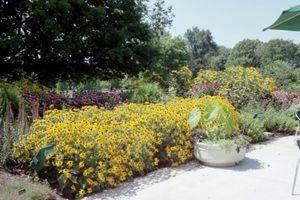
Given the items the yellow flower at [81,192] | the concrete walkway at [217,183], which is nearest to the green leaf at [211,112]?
the concrete walkway at [217,183]

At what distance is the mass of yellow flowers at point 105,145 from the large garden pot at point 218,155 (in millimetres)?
218

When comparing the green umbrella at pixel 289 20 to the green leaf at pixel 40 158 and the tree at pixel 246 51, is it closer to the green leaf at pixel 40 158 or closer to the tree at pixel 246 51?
the green leaf at pixel 40 158

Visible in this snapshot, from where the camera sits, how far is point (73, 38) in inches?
498

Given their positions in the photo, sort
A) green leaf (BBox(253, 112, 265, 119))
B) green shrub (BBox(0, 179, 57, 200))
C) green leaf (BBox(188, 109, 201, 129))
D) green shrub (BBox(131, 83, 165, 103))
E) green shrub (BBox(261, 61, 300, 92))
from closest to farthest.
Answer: green shrub (BBox(0, 179, 57, 200))
green leaf (BBox(188, 109, 201, 129))
green leaf (BBox(253, 112, 265, 119))
green shrub (BBox(131, 83, 165, 103))
green shrub (BBox(261, 61, 300, 92))

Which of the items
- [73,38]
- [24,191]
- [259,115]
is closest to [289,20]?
[24,191]

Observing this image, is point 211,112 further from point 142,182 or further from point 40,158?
point 40,158

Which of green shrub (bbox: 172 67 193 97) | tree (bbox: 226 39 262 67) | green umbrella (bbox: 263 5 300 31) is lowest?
green shrub (bbox: 172 67 193 97)

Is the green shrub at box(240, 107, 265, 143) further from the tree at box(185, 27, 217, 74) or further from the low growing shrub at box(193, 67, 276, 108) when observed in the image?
the tree at box(185, 27, 217, 74)

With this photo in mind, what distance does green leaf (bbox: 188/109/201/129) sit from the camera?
5402 mm

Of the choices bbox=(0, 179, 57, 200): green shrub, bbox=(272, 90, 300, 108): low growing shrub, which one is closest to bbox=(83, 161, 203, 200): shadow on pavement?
bbox=(0, 179, 57, 200): green shrub

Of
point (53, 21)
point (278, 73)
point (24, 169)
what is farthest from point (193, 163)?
point (278, 73)

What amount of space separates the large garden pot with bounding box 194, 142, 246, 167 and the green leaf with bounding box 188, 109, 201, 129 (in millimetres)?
289

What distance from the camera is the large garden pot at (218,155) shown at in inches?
201

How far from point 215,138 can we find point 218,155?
319 millimetres
